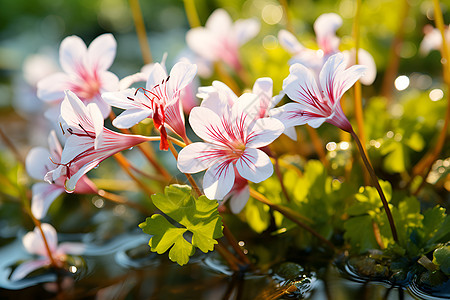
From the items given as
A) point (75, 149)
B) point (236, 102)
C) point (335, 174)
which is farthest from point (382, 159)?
point (75, 149)

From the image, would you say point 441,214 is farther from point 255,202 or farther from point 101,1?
point 101,1

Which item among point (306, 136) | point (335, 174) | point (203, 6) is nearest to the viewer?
point (335, 174)

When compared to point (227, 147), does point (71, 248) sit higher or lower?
lower

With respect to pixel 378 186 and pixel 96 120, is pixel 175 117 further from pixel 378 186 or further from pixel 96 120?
pixel 378 186

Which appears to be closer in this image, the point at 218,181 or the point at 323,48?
the point at 218,181

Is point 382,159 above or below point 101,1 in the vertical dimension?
below

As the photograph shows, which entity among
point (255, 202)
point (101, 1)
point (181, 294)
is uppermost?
point (101, 1)

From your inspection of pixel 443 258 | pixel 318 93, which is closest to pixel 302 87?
pixel 318 93
